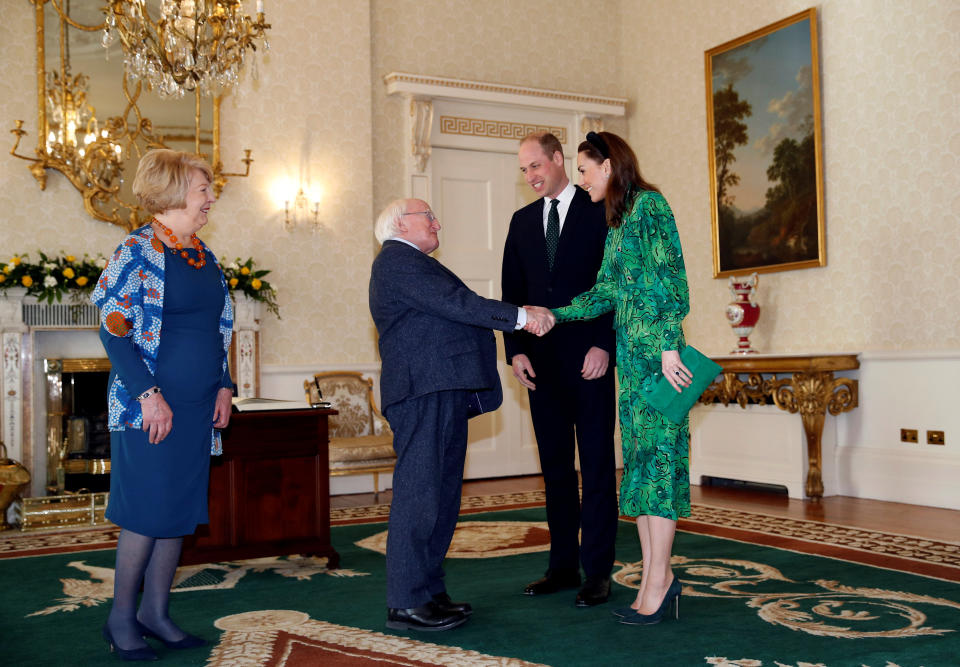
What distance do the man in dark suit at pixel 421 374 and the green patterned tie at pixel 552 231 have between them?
1.63 feet

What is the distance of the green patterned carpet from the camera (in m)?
2.74

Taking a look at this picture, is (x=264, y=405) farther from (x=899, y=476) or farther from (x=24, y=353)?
(x=899, y=476)

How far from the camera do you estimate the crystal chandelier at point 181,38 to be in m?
4.82

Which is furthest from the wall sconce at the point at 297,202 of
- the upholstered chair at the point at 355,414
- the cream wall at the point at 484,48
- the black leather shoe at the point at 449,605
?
the black leather shoe at the point at 449,605

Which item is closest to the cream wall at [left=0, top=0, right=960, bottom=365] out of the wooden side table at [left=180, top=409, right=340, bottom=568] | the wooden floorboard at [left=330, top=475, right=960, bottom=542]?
the wooden floorboard at [left=330, top=475, right=960, bottom=542]

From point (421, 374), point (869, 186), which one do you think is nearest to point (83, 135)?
point (421, 374)

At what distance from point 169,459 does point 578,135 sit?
20.9 ft

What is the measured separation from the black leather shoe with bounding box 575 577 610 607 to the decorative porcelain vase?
3.78 metres

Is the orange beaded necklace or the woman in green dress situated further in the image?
the woman in green dress

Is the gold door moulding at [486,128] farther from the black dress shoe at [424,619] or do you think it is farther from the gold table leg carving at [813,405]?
the black dress shoe at [424,619]

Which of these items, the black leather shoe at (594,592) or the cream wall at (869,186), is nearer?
the black leather shoe at (594,592)

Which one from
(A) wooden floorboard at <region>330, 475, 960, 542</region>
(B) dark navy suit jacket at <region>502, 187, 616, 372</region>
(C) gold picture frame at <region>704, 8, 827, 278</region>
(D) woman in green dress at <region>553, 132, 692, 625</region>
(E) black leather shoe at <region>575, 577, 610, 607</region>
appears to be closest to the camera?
(D) woman in green dress at <region>553, 132, 692, 625</region>

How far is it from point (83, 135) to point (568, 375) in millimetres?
4617

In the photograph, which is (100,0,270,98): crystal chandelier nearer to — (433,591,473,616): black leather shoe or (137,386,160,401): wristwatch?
(137,386,160,401): wristwatch
